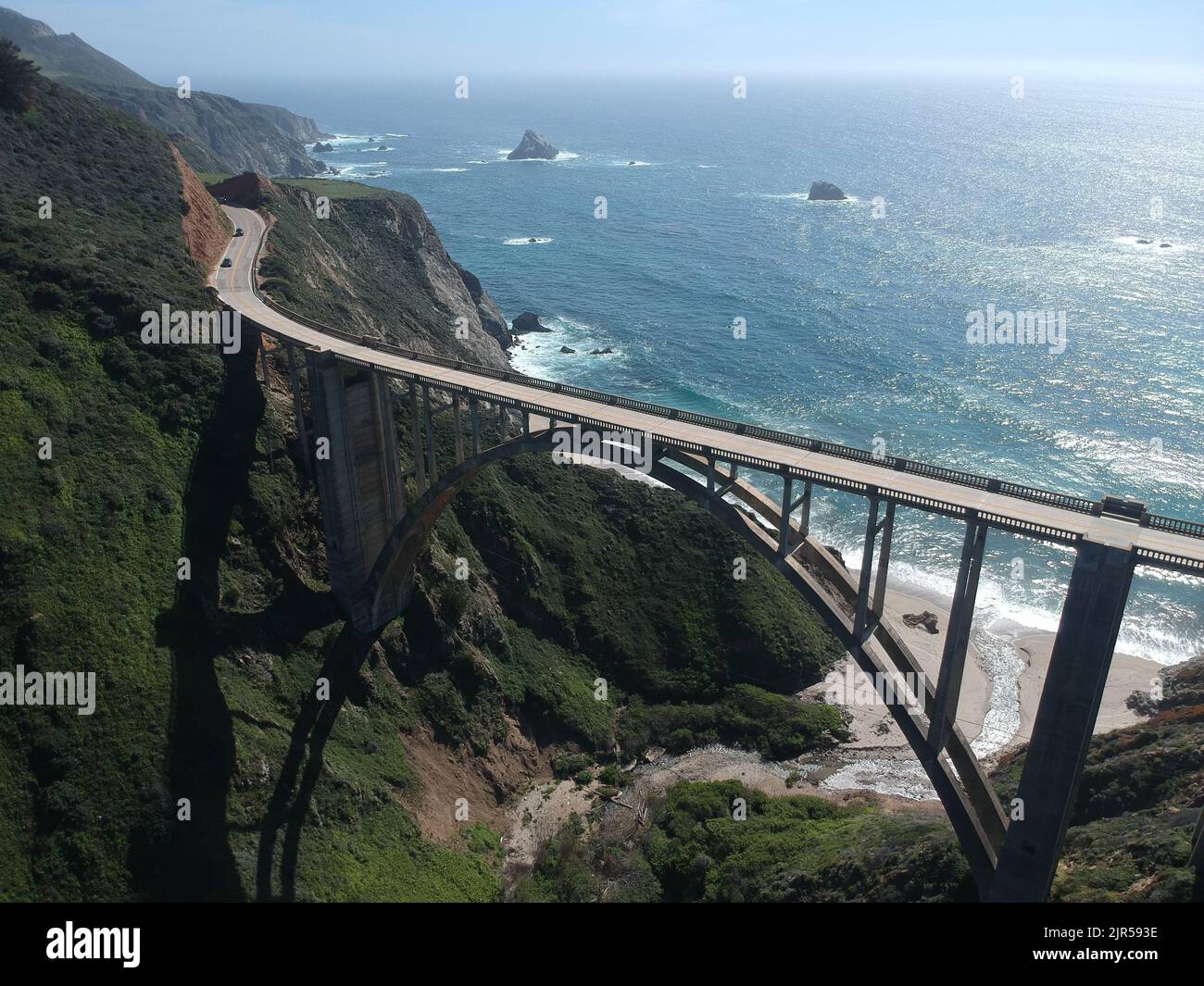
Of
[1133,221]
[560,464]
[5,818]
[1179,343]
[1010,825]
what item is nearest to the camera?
[1010,825]

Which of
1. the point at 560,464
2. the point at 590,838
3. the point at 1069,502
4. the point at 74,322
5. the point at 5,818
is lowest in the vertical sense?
the point at 590,838

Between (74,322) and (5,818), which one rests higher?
(74,322)

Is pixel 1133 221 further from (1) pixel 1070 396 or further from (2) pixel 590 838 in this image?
(2) pixel 590 838

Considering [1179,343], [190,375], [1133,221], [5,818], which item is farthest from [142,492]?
[1133,221]

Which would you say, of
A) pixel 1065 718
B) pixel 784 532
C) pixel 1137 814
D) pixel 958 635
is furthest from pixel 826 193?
pixel 1065 718

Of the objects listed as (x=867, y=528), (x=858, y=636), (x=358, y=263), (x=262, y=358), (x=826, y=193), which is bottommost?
(x=858, y=636)

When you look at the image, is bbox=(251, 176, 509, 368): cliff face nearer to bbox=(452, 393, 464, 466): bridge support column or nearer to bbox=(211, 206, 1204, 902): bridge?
bbox=(211, 206, 1204, 902): bridge

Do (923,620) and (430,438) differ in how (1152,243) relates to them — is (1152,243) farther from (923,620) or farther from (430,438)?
(430,438)
